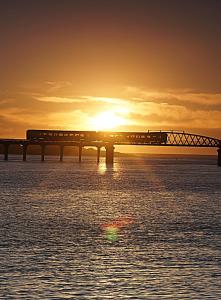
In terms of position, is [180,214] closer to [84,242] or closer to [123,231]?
[123,231]

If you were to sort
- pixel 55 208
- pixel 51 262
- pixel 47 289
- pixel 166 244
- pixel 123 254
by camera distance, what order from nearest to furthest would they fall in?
pixel 47 289, pixel 51 262, pixel 123 254, pixel 166 244, pixel 55 208

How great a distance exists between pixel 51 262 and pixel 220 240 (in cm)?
999

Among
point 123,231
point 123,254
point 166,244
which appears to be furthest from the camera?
point 123,231

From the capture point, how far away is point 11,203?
49344 millimetres

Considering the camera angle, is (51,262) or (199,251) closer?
(51,262)

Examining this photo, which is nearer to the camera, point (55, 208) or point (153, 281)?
point (153, 281)

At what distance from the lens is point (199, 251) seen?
25.0 meters

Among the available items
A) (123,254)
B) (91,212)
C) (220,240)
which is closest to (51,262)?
(123,254)

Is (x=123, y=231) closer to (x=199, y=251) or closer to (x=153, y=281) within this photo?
(x=199, y=251)

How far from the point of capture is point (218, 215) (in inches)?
1657

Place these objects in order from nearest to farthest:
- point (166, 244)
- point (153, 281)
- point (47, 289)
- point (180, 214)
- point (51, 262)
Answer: point (47, 289) < point (153, 281) < point (51, 262) < point (166, 244) < point (180, 214)

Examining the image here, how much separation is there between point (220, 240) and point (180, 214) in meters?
13.6

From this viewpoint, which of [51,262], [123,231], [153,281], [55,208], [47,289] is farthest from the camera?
[55,208]

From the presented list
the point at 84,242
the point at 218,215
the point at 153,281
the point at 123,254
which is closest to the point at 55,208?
the point at 218,215
